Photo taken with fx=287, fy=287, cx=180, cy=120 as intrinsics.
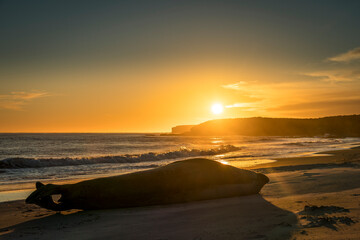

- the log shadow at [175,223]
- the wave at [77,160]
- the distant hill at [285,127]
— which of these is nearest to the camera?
the log shadow at [175,223]

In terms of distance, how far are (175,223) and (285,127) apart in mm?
131802

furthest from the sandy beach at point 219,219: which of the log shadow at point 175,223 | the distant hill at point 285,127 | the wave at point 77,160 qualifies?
the distant hill at point 285,127

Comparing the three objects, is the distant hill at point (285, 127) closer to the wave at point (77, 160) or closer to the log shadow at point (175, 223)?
the wave at point (77, 160)

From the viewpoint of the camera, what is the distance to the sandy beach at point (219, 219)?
4.16 m

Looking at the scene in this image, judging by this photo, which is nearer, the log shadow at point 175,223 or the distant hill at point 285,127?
the log shadow at point 175,223

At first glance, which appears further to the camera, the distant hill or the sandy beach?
the distant hill

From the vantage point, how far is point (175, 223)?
505cm

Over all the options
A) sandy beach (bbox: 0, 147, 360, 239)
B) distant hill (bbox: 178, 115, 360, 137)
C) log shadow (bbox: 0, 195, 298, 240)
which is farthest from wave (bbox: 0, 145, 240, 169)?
distant hill (bbox: 178, 115, 360, 137)

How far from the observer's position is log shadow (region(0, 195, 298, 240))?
14.1ft

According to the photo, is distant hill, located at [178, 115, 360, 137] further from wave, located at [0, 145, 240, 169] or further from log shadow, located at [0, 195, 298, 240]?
log shadow, located at [0, 195, 298, 240]

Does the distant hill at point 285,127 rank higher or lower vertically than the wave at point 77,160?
higher

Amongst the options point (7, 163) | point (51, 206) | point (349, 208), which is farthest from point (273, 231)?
point (7, 163)

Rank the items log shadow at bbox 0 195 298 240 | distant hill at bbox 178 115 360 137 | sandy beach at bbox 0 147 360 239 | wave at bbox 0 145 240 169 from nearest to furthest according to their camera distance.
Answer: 1. sandy beach at bbox 0 147 360 239
2. log shadow at bbox 0 195 298 240
3. wave at bbox 0 145 240 169
4. distant hill at bbox 178 115 360 137

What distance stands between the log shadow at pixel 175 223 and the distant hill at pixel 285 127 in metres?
95.3
